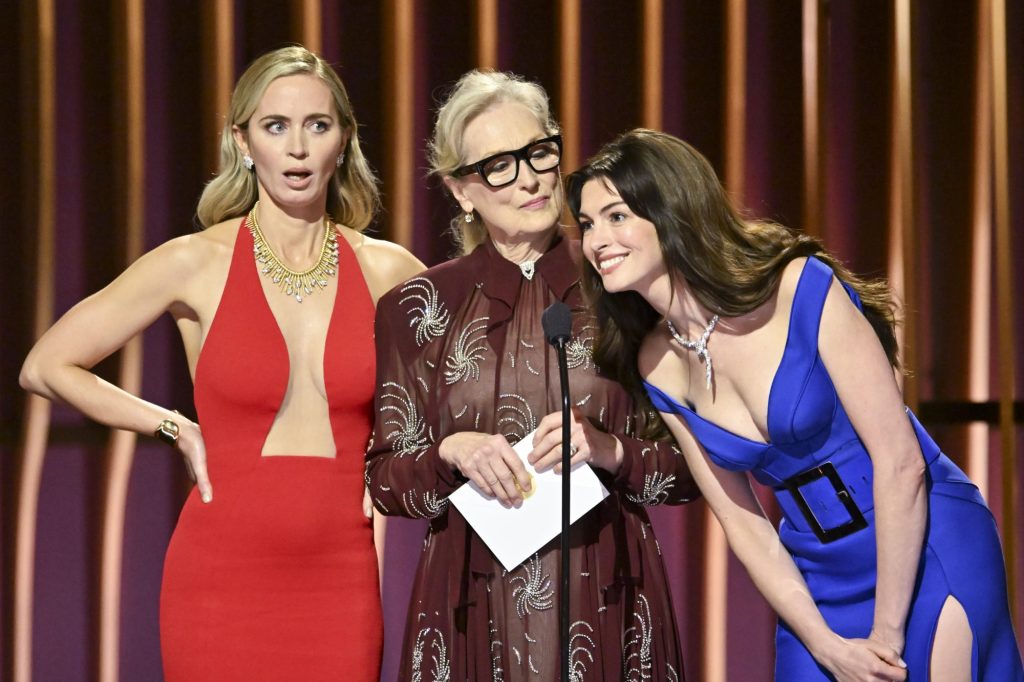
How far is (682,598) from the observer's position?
3551 mm

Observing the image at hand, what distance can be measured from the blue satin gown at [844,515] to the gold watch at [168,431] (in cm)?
99

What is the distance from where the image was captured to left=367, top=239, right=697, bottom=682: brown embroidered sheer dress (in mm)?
1896

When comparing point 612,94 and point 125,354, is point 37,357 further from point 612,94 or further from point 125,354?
point 612,94

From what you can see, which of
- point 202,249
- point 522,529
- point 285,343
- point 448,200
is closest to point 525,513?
point 522,529

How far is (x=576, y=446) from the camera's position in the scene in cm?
182

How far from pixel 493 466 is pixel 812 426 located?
1.55 ft

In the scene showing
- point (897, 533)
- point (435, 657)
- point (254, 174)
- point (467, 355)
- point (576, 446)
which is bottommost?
point (435, 657)

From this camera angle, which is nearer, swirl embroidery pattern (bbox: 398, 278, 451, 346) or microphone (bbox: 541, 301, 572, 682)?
microphone (bbox: 541, 301, 572, 682)

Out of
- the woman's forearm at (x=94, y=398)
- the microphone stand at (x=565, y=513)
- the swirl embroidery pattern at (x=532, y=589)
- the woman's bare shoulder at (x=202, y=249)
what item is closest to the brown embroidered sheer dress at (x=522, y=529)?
the swirl embroidery pattern at (x=532, y=589)

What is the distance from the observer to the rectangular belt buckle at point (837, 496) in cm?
180

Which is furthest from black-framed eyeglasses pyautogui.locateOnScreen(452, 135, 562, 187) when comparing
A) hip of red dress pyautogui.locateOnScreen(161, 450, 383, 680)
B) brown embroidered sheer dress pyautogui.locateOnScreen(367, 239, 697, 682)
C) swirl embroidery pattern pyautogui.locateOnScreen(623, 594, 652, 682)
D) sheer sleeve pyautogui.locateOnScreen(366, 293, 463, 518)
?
swirl embroidery pattern pyautogui.locateOnScreen(623, 594, 652, 682)

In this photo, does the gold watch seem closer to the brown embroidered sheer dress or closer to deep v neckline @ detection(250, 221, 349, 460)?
deep v neckline @ detection(250, 221, 349, 460)

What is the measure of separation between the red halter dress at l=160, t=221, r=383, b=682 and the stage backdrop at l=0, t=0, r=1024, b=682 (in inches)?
49.8

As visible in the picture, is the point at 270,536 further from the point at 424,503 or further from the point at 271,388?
the point at 424,503
